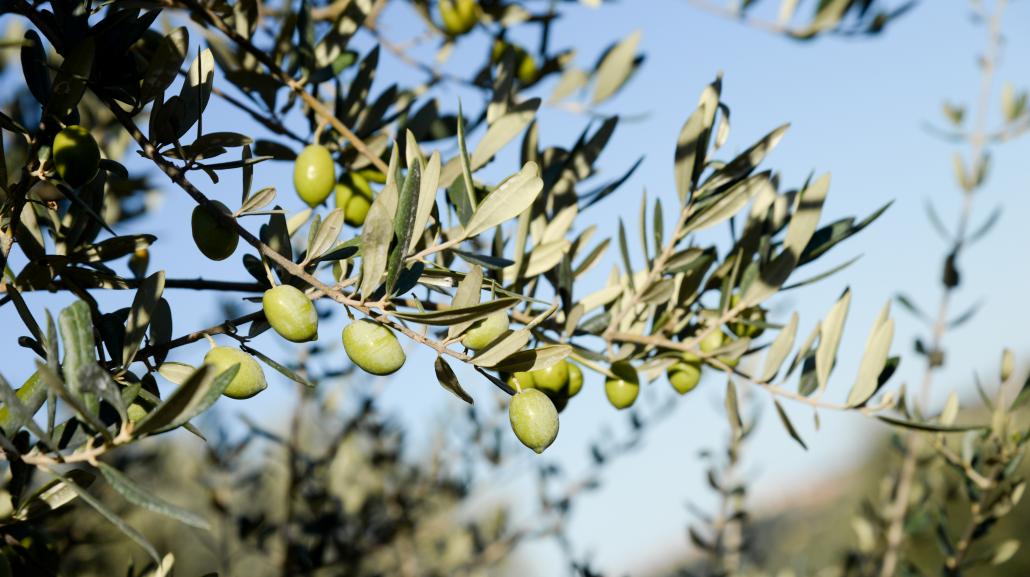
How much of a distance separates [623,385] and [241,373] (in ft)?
2.08

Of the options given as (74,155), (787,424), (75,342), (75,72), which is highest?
(75,72)

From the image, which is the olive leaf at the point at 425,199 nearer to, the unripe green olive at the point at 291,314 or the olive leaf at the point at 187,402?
the unripe green olive at the point at 291,314

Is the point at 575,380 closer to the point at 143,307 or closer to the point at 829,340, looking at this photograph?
the point at 829,340

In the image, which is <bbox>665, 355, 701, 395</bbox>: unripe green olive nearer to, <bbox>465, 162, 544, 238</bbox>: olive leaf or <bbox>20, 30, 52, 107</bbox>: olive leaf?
<bbox>465, 162, 544, 238</bbox>: olive leaf

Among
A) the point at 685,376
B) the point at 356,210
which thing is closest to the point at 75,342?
the point at 356,210

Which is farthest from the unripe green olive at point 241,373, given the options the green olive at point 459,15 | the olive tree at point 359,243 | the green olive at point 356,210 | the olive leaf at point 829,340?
the green olive at point 459,15

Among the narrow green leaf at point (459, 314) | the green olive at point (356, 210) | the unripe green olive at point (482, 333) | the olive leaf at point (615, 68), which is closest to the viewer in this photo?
the narrow green leaf at point (459, 314)

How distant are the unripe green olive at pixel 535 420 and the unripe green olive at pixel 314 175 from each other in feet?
1.87

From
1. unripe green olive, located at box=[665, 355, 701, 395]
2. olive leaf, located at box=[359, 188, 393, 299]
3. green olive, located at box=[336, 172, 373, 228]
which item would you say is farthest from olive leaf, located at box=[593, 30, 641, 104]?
olive leaf, located at box=[359, 188, 393, 299]

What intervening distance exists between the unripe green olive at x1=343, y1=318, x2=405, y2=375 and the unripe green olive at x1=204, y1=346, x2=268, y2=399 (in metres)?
0.12

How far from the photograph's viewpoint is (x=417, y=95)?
5.27ft

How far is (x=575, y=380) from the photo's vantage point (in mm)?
1322

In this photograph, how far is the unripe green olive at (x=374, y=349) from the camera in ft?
3.08

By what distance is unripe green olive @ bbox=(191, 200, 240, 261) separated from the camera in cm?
104
